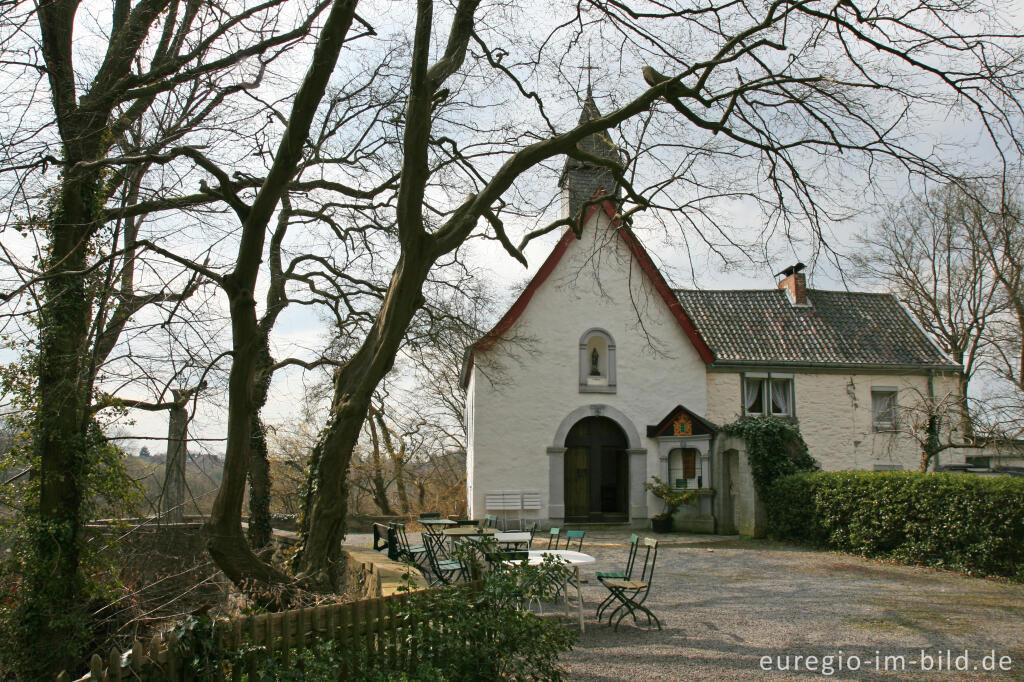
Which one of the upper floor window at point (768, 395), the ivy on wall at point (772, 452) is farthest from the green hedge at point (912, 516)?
the upper floor window at point (768, 395)

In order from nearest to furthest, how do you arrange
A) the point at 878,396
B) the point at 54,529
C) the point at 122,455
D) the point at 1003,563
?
the point at 54,529 < the point at 122,455 < the point at 1003,563 < the point at 878,396

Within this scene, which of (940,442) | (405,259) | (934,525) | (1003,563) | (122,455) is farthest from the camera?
(940,442)

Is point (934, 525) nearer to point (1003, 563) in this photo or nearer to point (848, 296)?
point (1003, 563)

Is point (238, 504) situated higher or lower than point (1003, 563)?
higher

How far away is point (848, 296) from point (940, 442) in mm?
6276

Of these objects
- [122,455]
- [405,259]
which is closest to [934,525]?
[405,259]

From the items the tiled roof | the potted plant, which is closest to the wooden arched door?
the potted plant

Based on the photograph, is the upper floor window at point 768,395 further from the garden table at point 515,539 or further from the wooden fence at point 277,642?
the wooden fence at point 277,642

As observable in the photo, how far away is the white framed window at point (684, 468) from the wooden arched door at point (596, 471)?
126cm

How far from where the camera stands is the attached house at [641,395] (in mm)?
19766

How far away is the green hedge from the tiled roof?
5827 millimetres

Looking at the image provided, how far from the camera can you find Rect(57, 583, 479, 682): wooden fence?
175 inches

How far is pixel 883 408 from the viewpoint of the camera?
22.2 m

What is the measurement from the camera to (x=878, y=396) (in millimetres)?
22312
